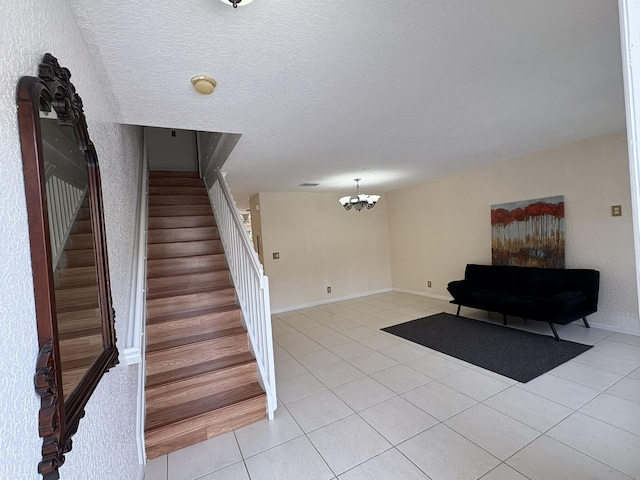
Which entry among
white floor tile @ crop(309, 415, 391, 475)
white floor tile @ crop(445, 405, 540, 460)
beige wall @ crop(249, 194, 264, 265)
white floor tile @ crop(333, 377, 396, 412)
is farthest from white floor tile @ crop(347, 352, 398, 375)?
beige wall @ crop(249, 194, 264, 265)

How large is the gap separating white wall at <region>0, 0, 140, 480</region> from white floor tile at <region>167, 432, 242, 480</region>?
462 millimetres

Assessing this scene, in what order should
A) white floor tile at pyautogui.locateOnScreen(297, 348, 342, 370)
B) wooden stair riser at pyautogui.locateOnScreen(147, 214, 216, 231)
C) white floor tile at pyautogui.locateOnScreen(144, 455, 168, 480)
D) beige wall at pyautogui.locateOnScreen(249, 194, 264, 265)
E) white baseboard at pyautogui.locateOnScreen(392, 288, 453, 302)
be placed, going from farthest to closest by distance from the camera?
beige wall at pyautogui.locateOnScreen(249, 194, 264, 265) < white baseboard at pyautogui.locateOnScreen(392, 288, 453, 302) < wooden stair riser at pyautogui.locateOnScreen(147, 214, 216, 231) < white floor tile at pyautogui.locateOnScreen(297, 348, 342, 370) < white floor tile at pyautogui.locateOnScreen(144, 455, 168, 480)

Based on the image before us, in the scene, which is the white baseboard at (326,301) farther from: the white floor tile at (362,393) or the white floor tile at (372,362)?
the white floor tile at (362,393)

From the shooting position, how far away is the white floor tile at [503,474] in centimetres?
163

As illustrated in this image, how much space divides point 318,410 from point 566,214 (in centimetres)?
389

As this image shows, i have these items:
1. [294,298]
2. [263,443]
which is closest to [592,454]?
[263,443]

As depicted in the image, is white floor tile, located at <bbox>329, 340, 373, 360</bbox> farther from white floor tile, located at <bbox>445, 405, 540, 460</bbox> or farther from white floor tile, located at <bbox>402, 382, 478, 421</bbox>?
white floor tile, located at <bbox>445, 405, 540, 460</bbox>

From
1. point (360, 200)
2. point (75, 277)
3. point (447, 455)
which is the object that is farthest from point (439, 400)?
point (360, 200)

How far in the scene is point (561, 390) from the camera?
94.7 inches

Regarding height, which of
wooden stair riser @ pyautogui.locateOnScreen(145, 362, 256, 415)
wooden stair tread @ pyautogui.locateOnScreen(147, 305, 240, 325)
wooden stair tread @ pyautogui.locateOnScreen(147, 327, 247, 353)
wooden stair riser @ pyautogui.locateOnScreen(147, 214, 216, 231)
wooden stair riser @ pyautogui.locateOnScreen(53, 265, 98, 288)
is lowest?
wooden stair riser @ pyautogui.locateOnScreen(145, 362, 256, 415)

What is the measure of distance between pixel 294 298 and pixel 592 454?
15.1 feet

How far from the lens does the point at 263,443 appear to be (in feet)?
6.66

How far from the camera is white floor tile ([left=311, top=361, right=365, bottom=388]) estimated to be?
9.21ft

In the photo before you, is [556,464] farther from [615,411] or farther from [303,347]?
[303,347]
